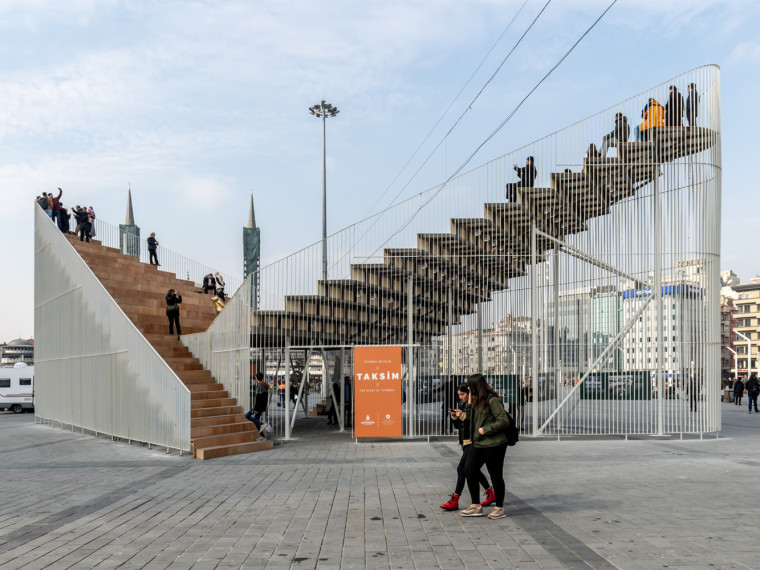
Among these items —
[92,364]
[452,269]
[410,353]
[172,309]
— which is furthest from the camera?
[172,309]

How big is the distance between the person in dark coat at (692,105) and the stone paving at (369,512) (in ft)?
25.0

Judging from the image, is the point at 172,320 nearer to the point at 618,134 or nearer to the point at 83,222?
the point at 83,222

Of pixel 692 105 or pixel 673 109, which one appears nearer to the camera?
pixel 692 105

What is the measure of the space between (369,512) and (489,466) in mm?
1550

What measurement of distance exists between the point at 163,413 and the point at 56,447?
342 centimetres

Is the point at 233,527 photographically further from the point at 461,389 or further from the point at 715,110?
the point at 715,110

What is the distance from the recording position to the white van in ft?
131

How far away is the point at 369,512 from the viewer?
890 cm

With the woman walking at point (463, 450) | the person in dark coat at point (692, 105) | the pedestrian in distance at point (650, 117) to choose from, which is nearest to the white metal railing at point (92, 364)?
the woman walking at point (463, 450)

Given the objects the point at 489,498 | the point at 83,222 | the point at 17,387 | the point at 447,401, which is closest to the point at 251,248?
the point at 17,387

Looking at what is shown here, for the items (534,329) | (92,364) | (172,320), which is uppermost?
(172,320)

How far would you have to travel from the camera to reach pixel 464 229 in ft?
62.3

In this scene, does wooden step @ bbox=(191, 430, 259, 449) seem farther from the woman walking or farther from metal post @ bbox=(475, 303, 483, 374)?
the woman walking

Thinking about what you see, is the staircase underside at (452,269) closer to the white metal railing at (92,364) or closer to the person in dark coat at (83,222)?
the white metal railing at (92,364)
